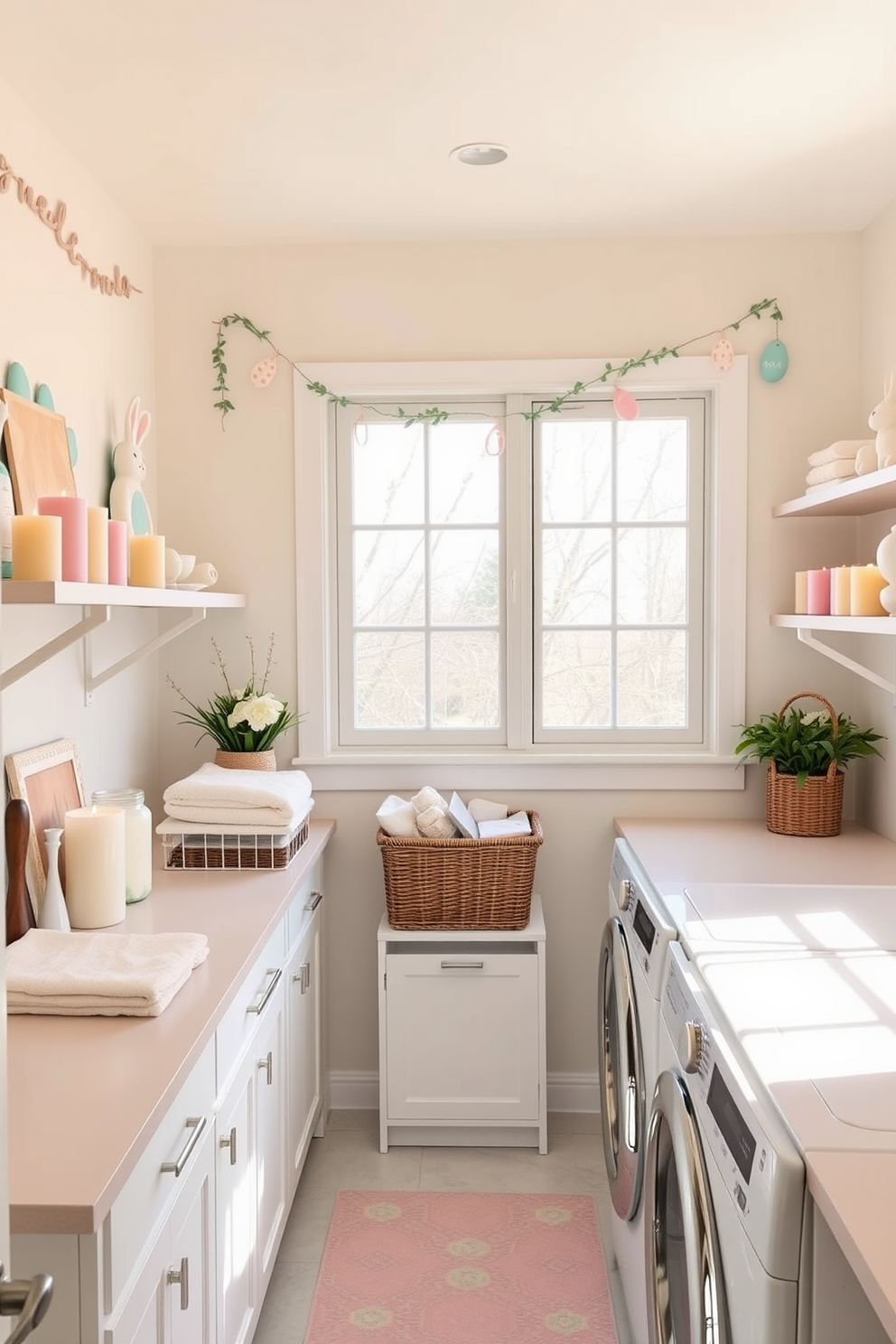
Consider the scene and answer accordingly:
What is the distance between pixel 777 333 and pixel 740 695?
1.00 metres

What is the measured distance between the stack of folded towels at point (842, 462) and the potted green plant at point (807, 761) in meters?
0.57

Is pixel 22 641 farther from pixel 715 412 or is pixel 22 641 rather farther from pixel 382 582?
pixel 715 412

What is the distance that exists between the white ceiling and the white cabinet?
1884 millimetres

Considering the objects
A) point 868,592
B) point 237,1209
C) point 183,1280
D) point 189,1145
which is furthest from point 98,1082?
point 868,592

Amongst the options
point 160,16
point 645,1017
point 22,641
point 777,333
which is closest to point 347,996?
point 645,1017

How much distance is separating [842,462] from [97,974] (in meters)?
1.94

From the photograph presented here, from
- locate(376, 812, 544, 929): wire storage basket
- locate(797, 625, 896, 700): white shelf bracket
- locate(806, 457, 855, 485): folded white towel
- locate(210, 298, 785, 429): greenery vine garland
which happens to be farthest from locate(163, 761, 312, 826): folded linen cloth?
locate(806, 457, 855, 485): folded white towel

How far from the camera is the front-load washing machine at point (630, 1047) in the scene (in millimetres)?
2002

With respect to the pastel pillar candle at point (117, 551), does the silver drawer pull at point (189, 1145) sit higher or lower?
lower

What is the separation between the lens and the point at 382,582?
3.20 meters

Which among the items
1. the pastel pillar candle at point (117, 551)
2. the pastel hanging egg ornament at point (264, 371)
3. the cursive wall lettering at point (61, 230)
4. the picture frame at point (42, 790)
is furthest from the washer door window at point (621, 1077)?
the cursive wall lettering at point (61, 230)

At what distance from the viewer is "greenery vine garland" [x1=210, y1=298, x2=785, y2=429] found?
9.82 ft

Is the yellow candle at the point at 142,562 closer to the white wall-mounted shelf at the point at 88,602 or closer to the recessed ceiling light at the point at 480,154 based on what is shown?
the white wall-mounted shelf at the point at 88,602

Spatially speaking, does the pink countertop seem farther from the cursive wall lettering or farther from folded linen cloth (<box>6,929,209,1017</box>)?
the cursive wall lettering
